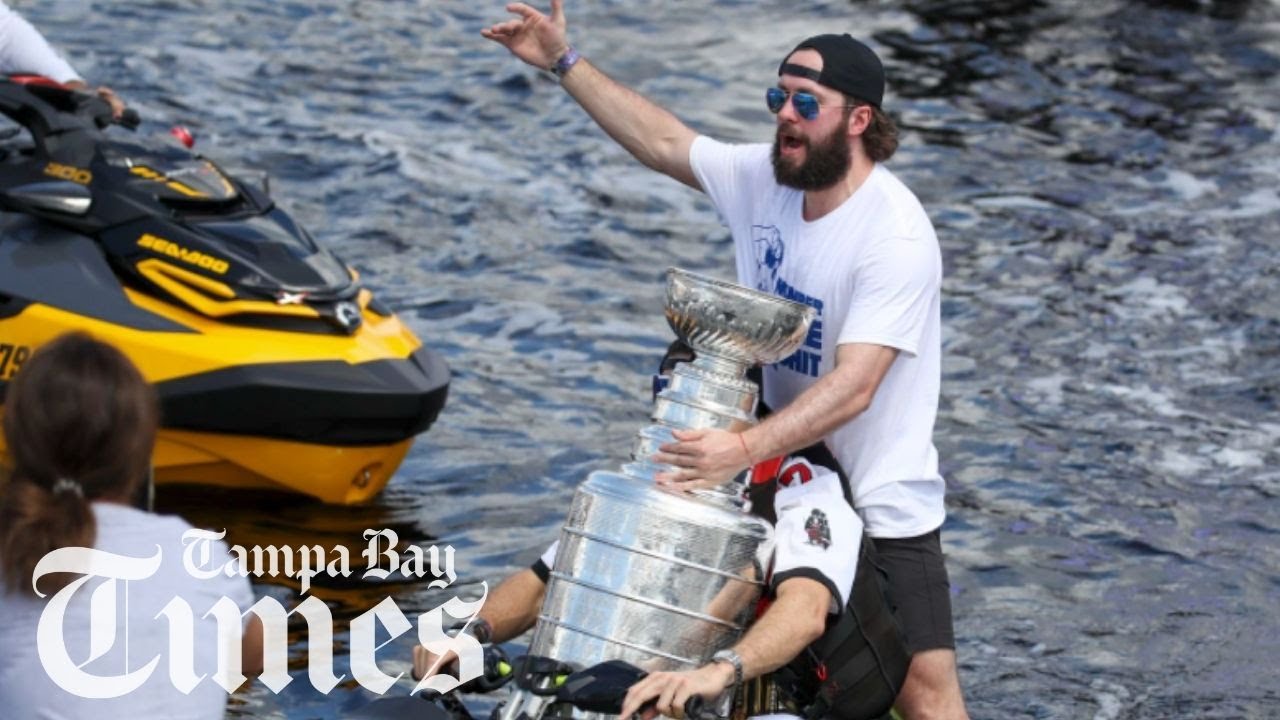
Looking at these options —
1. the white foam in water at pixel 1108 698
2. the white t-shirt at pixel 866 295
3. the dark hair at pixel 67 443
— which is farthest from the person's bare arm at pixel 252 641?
the white foam in water at pixel 1108 698

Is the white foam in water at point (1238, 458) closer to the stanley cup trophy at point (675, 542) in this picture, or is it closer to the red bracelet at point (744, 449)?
the stanley cup trophy at point (675, 542)

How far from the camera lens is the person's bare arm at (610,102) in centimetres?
583

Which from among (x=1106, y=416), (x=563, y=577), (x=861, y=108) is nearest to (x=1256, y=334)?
(x=1106, y=416)

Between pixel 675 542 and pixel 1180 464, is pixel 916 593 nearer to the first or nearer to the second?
pixel 675 542

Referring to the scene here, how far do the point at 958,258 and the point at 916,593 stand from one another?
22.5ft

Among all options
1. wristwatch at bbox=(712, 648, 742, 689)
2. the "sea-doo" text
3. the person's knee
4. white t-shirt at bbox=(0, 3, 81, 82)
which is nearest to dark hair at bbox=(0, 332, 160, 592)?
wristwatch at bbox=(712, 648, 742, 689)

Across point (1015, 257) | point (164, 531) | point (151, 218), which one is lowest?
point (1015, 257)

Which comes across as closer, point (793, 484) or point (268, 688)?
point (793, 484)

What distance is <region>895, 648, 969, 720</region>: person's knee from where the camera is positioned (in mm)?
5465

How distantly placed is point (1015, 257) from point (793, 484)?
7.16 metres

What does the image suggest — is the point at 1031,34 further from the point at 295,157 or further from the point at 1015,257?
the point at 295,157

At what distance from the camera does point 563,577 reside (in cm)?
492

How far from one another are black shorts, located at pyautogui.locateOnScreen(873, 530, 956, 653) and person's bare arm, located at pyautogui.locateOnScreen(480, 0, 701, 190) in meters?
1.15

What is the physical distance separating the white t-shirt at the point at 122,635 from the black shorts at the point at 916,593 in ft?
6.86
